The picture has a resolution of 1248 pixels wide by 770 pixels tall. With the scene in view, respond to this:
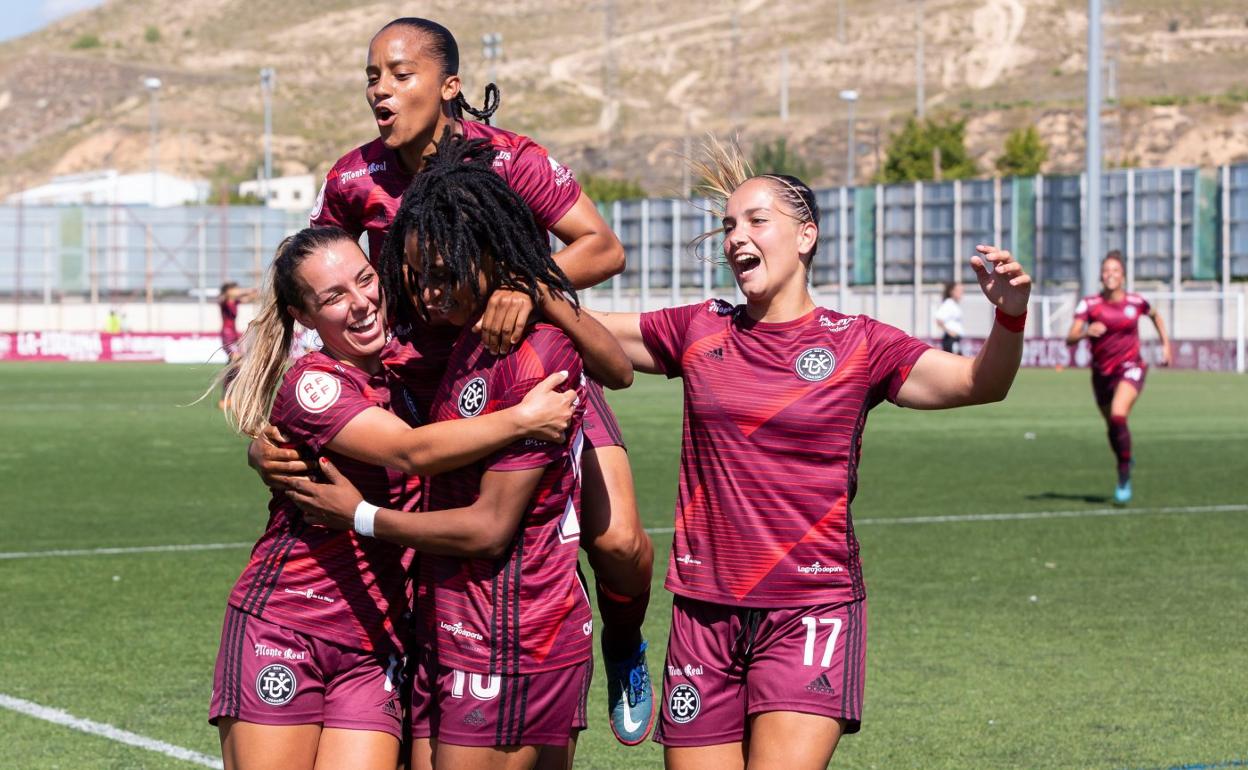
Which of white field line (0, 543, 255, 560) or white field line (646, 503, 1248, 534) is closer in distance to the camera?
white field line (0, 543, 255, 560)

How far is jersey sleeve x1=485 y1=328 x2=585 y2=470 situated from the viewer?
4.66m

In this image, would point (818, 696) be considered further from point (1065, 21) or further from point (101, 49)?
point (101, 49)

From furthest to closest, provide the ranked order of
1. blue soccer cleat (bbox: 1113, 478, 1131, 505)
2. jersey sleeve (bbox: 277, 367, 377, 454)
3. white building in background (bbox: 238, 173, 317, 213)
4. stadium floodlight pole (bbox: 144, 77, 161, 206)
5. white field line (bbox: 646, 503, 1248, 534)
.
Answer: white building in background (bbox: 238, 173, 317, 213), stadium floodlight pole (bbox: 144, 77, 161, 206), blue soccer cleat (bbox: 1113, 478, 1131, 505), white field line (bbox: 646, 503, 1248, 534), jersey sleeve (bbox: 277, 367, 377, 454)

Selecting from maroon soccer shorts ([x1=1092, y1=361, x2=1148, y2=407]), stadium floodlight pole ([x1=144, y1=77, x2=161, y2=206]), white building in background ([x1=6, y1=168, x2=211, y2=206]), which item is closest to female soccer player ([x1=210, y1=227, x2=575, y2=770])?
maroon soccer shorts ([x1=1092, y1=361, x2=1148, y2=407])

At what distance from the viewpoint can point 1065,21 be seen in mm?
169500

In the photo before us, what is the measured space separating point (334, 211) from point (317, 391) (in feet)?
4.73

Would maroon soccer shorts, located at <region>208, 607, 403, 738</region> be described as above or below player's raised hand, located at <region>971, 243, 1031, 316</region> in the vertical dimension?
below

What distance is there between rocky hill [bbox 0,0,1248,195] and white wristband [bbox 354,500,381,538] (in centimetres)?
11553

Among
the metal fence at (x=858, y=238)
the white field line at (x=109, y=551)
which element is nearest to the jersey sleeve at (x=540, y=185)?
the white field line at (x=109, y=551)

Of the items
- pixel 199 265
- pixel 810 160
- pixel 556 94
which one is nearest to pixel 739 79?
pixel 556 94

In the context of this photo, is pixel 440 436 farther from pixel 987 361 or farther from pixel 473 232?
pixel 987 361

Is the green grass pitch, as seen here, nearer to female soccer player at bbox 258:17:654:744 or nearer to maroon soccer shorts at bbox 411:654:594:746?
female soccer player at bbox 258:17:654:744

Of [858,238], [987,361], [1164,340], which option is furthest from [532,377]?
[858,238]

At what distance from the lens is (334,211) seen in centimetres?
623
